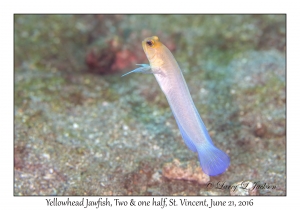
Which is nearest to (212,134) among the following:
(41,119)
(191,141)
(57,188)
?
(191,141)

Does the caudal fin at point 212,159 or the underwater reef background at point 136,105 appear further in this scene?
the underwater reef background at point 136,105

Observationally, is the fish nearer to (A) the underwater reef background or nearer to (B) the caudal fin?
(B) the caudal fin

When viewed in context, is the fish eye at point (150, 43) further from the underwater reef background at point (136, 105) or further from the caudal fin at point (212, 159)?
the underwater reef background at point (136, 105)

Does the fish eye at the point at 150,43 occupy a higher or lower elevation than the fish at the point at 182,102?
higher

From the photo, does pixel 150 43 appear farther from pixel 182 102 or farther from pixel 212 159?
pixel 212 159

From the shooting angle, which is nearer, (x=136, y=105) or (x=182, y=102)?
(x=182, y=102)

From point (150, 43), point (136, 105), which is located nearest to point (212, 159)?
point (150, 43)

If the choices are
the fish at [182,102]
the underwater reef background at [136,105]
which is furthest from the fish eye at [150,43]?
the underwater reef background at [136,105]

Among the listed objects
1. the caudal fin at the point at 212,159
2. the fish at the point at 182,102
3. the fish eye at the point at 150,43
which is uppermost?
the fish eye at the point at 150,43
